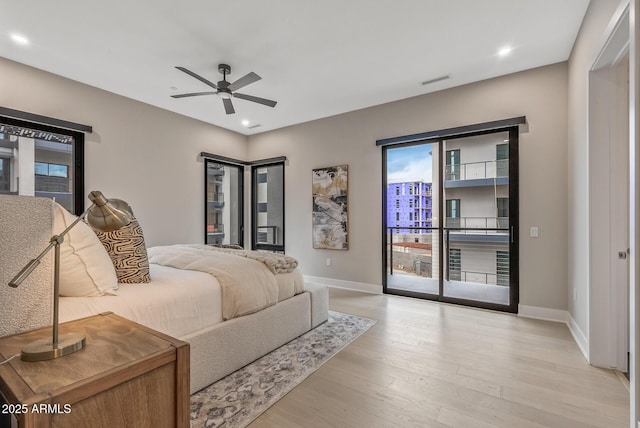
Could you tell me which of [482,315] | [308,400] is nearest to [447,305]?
[482,315]

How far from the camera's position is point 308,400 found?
1823 millimetres

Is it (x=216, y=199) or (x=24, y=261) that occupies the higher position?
(x=216, y=199)

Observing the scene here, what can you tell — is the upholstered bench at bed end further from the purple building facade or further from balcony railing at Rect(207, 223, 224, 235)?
balcony railing at Rect(207, 223, 224, 235)

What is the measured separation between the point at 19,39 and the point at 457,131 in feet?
15.4

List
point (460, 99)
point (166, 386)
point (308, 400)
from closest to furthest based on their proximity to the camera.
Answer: point (166, 386) → point (308, 400) → point (460, 99)

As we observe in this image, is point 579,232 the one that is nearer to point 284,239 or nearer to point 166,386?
point 166,386

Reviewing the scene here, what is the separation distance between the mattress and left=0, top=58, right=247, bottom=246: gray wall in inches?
91.0

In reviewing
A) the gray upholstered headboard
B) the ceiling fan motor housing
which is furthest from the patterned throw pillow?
the ceiling fan motor housing

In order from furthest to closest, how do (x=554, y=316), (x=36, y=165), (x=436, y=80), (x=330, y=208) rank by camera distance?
(x=330, y=208)
(x=436, y=80)
(x=36, y=165)
(x=554, y=316)

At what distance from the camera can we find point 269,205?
18.6ft

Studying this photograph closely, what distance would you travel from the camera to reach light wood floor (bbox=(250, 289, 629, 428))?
5.43ft

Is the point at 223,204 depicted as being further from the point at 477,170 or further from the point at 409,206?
the point at 477,170

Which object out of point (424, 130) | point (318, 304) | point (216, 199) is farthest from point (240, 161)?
point (318, 304)

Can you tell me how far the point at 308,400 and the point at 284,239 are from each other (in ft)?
12.0
